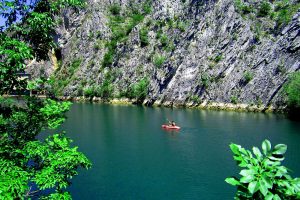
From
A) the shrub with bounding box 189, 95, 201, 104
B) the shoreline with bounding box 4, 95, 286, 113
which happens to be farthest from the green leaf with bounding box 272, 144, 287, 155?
the shrub with bounding box 189, 95, 201, 104

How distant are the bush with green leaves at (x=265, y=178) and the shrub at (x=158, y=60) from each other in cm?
12641

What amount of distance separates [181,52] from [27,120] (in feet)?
379

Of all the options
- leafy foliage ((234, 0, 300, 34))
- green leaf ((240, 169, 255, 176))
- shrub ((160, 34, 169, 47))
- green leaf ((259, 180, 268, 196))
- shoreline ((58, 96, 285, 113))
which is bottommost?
shoreline ((58, 96, 285, 113))

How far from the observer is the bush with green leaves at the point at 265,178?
14.1 ft

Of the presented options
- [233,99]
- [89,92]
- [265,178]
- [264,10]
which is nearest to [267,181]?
[265,178]

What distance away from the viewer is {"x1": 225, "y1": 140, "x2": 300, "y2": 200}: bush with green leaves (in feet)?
14.1

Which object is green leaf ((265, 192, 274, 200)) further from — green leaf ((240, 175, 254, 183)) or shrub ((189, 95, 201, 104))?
shrub ((189, 95, 201, 104))

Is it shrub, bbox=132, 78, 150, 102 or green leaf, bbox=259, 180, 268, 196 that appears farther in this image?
shrub, bbox=132, 78, 150, 102

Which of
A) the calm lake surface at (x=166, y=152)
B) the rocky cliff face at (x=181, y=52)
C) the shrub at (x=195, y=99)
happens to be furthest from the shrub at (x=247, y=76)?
the calm lake surface at (x=166, y=152)

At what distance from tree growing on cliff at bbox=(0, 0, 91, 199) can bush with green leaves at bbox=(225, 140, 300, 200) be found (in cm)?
844

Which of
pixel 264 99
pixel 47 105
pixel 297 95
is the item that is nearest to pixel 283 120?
pixel 297 95

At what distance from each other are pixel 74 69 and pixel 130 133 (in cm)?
10203

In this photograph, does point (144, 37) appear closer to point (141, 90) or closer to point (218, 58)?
point (141, 90)

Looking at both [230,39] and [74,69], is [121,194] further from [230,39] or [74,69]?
[74,69]
